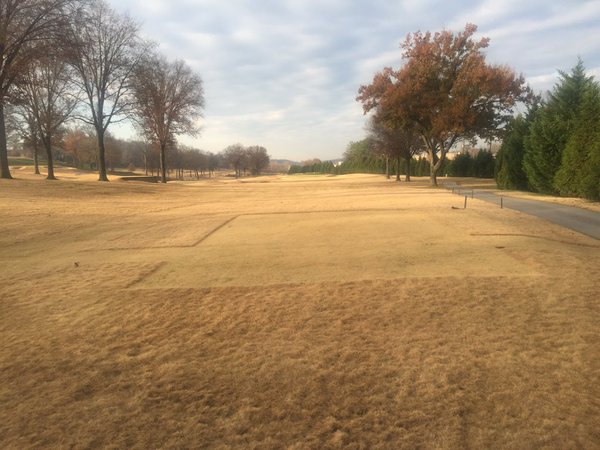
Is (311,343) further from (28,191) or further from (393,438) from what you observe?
(28,191)

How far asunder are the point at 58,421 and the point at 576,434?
320 cm

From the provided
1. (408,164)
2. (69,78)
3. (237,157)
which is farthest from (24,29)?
(237,157)

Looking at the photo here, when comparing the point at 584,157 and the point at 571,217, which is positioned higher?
the point at 584,157

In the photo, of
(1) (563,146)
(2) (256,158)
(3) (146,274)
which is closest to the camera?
(3) (146,274)

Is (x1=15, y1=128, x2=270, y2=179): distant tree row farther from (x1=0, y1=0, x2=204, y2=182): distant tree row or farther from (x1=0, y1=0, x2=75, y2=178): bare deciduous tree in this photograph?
(x1=0, y1=0, x2=75, y2=178): bare deciduous tree

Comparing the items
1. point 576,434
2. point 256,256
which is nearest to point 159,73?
point 256,256

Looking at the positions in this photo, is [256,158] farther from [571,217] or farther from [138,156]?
[571,217]

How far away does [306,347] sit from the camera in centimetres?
372

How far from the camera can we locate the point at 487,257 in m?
6.86

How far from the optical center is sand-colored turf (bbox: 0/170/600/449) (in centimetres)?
260

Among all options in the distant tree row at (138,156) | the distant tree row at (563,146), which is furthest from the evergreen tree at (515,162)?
the distant tree row at (138,156)

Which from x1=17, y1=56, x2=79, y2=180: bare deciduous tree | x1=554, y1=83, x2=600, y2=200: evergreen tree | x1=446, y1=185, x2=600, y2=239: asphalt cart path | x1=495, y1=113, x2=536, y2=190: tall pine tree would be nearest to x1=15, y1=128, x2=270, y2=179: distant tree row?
x1=17, y1=56, x2=79, y2=180: bare deciduous tree

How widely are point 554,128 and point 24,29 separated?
88.8 feet

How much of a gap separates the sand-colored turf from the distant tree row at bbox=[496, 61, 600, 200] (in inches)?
451
